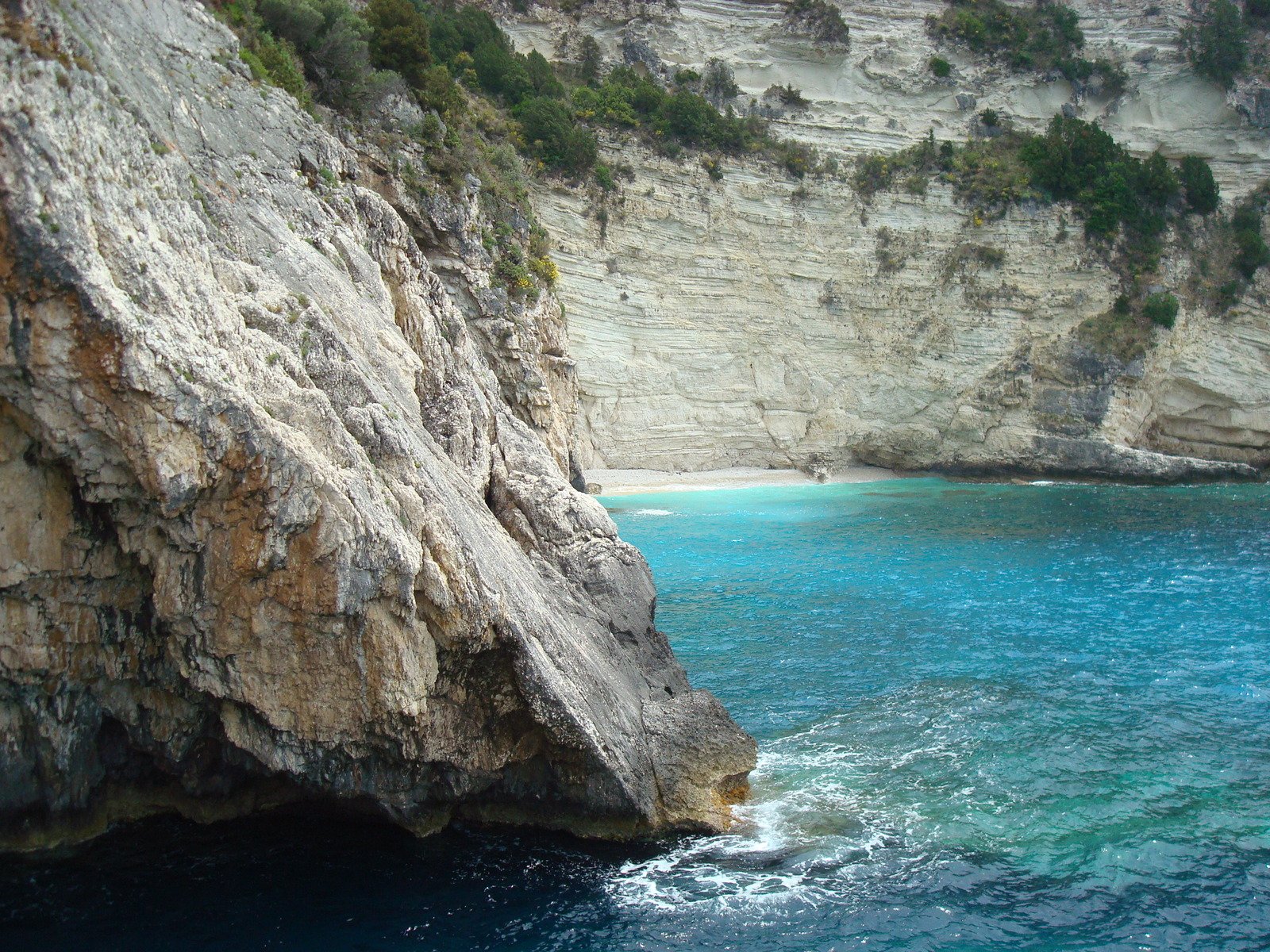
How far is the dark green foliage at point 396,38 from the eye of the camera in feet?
68.6

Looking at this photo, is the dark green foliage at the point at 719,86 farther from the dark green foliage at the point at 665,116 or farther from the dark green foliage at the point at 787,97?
the dark green foliage at the point at 665,116

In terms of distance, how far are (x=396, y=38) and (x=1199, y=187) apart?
44.7 meters

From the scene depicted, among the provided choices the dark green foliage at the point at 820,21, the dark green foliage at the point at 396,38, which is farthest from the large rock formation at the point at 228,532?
the dark green foliage at the point at 820,21

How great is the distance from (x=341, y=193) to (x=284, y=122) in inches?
46.5

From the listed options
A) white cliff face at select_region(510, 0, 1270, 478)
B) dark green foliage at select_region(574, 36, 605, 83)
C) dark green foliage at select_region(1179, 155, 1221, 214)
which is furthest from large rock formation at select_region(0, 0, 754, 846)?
dark green foliage at select_region(1179, 155, 1221, 214)

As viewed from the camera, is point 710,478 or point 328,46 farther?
point 710,478

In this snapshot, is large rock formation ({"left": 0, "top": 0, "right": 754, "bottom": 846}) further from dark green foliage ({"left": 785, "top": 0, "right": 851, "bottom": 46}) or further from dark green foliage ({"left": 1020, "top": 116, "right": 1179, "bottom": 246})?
dark green foliage ({"left": 785, "top": 0, "right": 851, "bottom": 46})

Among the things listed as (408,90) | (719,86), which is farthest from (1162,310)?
(408,90)

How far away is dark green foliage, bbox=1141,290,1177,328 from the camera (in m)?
43.5

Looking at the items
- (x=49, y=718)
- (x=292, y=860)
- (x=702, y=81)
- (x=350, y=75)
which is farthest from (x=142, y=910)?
(x=702, y=81)

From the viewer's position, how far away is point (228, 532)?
719cm

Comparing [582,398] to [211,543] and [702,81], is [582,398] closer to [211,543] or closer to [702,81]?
[702,81]

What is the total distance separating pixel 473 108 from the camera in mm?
35250

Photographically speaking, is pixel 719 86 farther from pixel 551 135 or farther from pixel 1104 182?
pixel 1104 182
